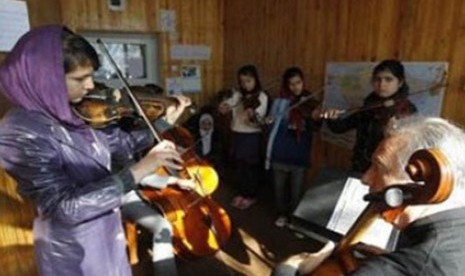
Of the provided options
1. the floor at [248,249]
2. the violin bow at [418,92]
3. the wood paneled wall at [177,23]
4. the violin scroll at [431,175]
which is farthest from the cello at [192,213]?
the wood paneled wall at [177,23]

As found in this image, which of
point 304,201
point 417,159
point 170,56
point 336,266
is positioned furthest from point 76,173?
point 170,56

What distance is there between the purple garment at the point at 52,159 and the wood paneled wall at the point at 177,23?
2.75 metres

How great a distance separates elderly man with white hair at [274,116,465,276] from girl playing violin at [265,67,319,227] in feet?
5.53

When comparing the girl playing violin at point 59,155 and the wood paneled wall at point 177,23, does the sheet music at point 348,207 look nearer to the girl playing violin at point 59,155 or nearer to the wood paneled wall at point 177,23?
the girl playing violin at point 59,155

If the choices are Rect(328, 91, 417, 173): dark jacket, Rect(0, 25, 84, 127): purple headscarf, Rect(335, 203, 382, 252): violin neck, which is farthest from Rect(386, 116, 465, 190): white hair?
Rect(328, 91, 417, 173): dark jacket

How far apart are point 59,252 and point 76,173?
0.25 metres

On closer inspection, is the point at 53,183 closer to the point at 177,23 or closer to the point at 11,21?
the point at 11,21

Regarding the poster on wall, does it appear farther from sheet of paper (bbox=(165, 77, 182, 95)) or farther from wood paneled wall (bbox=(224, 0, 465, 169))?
wood paneled wall (bbox=(224, 0, 465, 169))

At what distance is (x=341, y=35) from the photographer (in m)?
2.79

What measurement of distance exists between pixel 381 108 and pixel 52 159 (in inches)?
66.2

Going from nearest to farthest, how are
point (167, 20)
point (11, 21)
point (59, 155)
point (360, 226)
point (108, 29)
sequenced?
point (360, 226) < point (59, 155) < point (11, 21) < point (108, 29) < point (167, 20)

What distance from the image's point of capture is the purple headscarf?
945 millimetres

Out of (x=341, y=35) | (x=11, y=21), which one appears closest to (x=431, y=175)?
(x=11, y=21)

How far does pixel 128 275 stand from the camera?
50.8 inches
